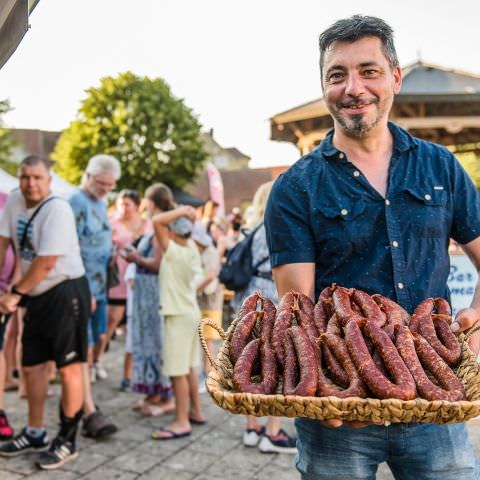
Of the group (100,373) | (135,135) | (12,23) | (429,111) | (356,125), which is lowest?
(100,373)

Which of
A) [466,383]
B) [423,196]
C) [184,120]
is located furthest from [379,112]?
[184,120]

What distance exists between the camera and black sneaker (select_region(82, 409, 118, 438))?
5.07 meters

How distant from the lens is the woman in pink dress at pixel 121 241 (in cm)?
746

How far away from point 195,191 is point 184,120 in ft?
43.0

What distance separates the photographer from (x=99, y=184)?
19.2 feet

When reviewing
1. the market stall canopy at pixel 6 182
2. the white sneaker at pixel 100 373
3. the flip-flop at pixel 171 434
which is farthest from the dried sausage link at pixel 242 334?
the white sneaker at pixel 100 373

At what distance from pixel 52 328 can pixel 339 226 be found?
9.88 ft

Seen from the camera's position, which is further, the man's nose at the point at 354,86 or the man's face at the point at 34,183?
the man's face at the point at 34,183

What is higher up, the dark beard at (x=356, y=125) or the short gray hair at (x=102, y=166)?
the short gray hair at (x=102, y=166)

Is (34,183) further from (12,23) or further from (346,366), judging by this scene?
(346,366)

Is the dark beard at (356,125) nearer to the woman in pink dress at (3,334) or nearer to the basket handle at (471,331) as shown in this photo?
the basket handle at (471,331)

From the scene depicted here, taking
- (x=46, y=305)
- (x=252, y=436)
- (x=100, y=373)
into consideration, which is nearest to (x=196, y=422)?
(x=252, y=436)

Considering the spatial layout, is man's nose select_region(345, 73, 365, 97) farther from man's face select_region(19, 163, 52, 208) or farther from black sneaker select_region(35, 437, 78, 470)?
black sneaker select_region(35, 437, 78, 470)

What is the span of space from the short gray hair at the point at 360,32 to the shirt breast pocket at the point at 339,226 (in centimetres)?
58
